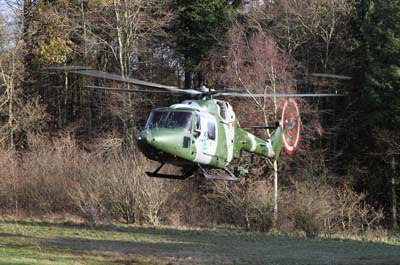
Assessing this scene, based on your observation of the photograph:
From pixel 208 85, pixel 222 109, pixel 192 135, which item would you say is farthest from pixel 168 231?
pixel 192 135

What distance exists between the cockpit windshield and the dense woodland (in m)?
13.2

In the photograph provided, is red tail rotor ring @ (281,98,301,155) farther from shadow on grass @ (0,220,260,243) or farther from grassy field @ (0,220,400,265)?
shadow on grass @ (0,220,260,243)

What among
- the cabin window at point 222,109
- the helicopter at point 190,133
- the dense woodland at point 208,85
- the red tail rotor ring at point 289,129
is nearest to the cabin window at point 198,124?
the helicopter at point 190,133

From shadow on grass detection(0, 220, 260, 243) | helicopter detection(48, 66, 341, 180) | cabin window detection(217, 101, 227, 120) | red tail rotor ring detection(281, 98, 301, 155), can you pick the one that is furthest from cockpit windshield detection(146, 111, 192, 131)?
shadow on grass detection(0, 220, 260, 243)

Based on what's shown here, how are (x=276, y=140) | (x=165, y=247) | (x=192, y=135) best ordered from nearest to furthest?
A: (x=192, y=135), (x=276, y=140), (x=165, y=247)

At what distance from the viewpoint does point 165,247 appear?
21.0 m

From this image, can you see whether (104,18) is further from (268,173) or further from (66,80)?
(268,173)

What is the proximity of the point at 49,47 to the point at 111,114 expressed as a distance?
5.28 meters

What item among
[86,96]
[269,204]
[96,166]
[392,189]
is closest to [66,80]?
[86,96]

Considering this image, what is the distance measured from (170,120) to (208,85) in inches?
835

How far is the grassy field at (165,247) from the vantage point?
17969 mm

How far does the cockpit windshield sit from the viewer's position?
44.2ft

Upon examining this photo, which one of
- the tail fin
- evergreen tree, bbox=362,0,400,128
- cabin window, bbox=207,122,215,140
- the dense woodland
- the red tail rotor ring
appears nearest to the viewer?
cabin window, bbox=207,122,215,140

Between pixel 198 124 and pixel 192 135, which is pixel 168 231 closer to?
pixel 198 124
